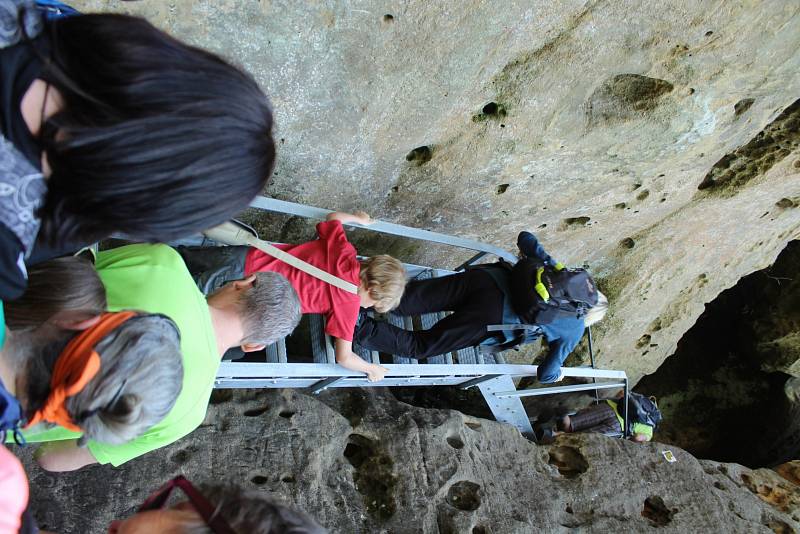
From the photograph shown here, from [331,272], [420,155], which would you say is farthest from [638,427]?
[331,272]

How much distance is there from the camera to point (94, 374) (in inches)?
45.0

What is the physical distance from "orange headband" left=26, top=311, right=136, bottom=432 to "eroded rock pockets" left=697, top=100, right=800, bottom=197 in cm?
472

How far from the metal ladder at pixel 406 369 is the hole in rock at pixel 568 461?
37 centimetres

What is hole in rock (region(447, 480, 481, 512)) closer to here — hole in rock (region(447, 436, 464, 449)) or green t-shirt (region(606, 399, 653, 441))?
hole in rock (region(447, 436, 464, 449))

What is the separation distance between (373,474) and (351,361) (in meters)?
0.91

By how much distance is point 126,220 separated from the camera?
1055 mm

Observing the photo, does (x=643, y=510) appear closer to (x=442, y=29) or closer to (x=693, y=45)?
(x=693, y=45)

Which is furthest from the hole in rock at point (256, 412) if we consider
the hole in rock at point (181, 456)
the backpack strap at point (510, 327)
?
the backpack strap at point (510, 327)

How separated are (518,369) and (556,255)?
142 centimetres

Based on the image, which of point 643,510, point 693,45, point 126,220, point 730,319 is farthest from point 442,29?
point 730,319

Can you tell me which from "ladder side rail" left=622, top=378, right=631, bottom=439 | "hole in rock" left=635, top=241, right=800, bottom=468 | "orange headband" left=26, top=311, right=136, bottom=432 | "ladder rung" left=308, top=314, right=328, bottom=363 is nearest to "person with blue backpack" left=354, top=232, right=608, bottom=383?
"ladder rung" left=308, top=314, right=328, bottom=363

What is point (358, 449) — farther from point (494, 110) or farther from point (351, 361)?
point (494, 110)

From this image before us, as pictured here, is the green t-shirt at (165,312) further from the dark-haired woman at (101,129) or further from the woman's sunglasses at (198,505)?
the dark-haired woman at (101,129)

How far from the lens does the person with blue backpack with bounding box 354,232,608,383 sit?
3279 mm
